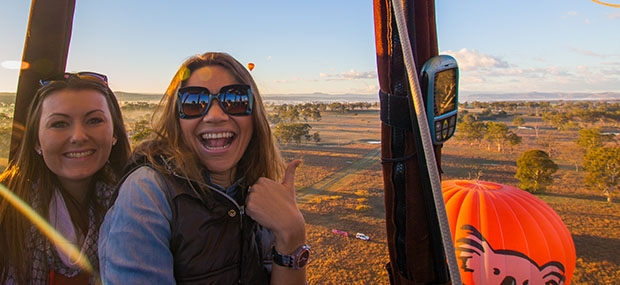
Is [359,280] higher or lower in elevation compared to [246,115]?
lower

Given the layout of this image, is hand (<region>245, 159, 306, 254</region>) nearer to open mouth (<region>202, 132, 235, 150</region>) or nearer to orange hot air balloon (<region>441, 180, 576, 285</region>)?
open mouth (<region>202, 132, 235, 150</region>)

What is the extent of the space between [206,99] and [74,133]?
87 centimetres

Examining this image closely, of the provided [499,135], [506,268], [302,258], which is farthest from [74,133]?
[499,135]

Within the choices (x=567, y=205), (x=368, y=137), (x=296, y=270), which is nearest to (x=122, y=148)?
(x=296, y=270)

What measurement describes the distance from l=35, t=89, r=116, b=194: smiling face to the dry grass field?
25.6ft

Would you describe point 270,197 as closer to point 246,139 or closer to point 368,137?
point 246,139

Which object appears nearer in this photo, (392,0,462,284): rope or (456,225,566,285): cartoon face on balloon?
(392,0,462,284): rope

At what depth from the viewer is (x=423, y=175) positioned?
1.27 metres

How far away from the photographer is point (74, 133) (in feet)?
6.00

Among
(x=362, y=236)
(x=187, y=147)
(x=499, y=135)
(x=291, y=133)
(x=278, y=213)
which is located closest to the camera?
(x=278, y=213)

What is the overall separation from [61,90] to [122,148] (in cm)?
44

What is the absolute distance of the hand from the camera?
1.35m

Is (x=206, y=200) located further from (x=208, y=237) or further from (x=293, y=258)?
(x=293, y=258)

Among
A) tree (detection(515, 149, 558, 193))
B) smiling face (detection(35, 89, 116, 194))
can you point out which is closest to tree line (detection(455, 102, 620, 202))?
tree (detection(515, 149, 558, 193))
